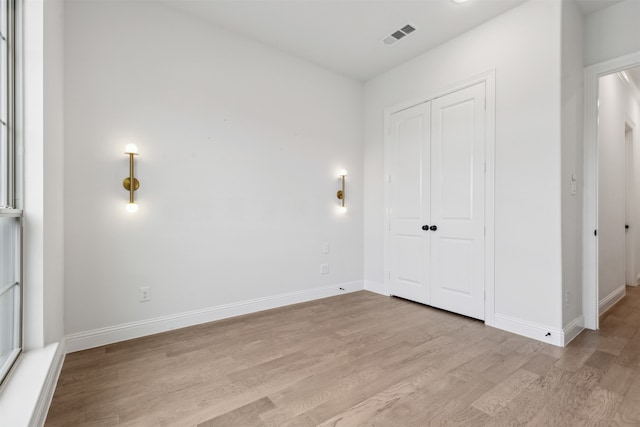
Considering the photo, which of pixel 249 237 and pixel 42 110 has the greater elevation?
pixel 42 110

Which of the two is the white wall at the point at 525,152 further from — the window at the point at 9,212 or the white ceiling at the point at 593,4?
the window at the point at 9,212

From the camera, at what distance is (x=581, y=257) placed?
2.95 metres

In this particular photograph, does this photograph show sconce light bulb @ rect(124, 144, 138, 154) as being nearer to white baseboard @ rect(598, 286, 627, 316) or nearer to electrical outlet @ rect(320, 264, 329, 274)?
electrical outlet @ rect(320, 264, 329, 274)

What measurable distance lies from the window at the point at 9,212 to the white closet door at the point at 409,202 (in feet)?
11.6

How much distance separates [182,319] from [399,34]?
3.70 meters

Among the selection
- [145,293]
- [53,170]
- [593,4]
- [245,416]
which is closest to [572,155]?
[593,4]

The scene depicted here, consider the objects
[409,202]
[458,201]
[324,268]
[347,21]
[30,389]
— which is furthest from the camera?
[324,268]

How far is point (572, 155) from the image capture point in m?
2.76

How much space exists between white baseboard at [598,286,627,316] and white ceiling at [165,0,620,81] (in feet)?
9.96

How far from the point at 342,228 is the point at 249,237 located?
1.40 m

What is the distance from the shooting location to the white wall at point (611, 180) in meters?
3.46

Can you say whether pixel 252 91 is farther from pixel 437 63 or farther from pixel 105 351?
pixel 105 351

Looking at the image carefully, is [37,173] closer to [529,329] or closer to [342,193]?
[342,193]

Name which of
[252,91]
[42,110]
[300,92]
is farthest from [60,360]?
[300,92]
